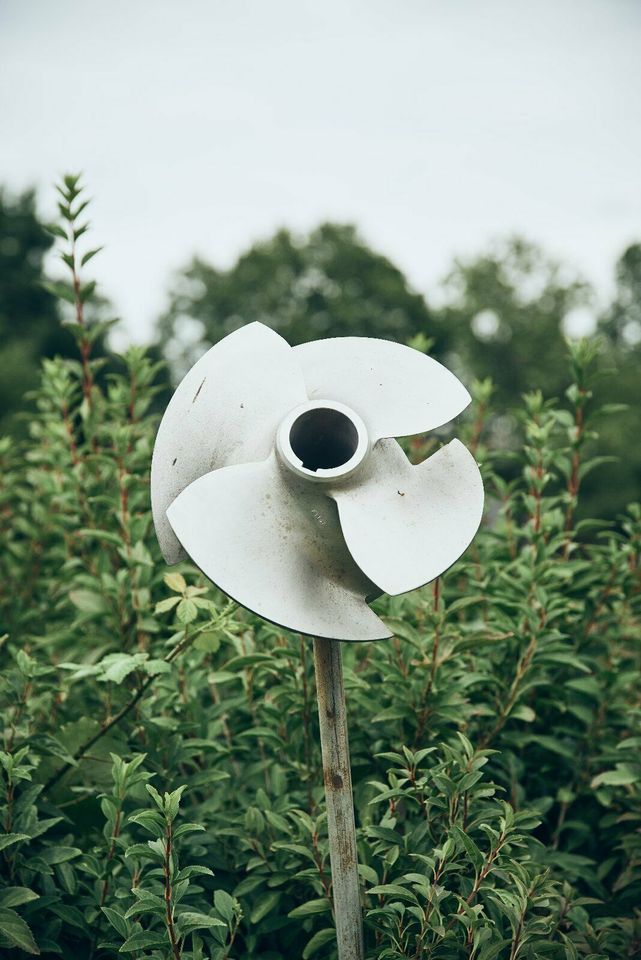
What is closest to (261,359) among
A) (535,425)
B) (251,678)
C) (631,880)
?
(251,678)

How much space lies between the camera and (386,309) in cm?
2480

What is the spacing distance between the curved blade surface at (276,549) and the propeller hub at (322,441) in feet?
0.12

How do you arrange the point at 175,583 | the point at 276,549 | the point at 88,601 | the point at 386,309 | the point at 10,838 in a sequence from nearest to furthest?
the point at 276,549 < the point at 10,838 < the point at 175,583 < the point at 88,601 < the point at 386,309

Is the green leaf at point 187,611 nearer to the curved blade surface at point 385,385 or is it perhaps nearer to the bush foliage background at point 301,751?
the bush foliage background at point 301,751

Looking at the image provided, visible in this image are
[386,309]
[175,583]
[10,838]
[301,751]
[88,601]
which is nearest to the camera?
[10,838]

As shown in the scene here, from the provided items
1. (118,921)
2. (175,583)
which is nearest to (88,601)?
(175,583)

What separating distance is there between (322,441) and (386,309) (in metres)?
23.9

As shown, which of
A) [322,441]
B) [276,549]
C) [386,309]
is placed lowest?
[386,309]

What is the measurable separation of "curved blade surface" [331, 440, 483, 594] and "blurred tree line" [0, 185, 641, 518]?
1871cm

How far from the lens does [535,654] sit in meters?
2.12

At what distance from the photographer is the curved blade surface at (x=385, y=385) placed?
1.50 metres

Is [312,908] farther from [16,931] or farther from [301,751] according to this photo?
[16,931]

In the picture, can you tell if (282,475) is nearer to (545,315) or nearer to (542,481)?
(542,481)

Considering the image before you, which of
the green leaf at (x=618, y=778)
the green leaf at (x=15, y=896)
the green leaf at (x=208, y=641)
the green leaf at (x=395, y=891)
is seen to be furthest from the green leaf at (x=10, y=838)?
the green leaf at (x=618, y=778)
